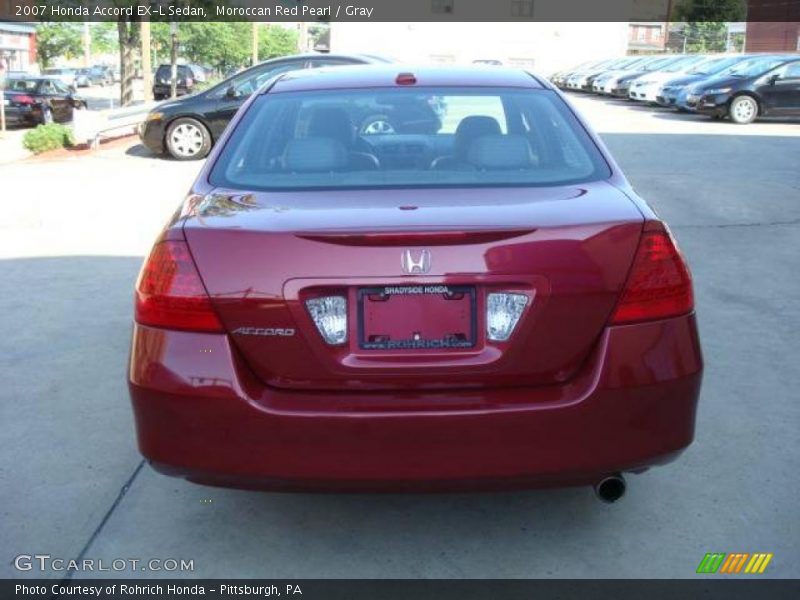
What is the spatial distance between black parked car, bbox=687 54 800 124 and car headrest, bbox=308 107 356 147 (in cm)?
1840

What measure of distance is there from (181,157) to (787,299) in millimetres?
10259

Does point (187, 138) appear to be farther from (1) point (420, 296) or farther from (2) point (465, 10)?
(2) point (465, 10)

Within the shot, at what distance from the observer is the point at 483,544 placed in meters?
3.22

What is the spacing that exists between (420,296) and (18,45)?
60806 millimetres

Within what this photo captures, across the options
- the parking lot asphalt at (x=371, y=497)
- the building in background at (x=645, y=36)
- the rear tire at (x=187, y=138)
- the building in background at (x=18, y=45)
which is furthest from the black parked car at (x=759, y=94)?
the building in background at (x=645, y=36)

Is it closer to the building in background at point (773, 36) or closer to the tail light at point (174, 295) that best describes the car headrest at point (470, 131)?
the tail light at point (174, 295)

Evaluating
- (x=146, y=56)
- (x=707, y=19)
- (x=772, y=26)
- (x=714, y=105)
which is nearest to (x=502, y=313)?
(x=714, y=105)

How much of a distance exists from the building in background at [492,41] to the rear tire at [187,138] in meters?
41.9

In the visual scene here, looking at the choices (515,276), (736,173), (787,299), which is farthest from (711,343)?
(736,173)

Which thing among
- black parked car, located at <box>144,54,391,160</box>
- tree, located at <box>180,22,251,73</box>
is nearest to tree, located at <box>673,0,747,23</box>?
tree, located at <box>180,22,251,73</box>

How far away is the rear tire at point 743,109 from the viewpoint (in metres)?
20.1

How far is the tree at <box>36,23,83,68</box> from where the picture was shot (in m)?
67.3

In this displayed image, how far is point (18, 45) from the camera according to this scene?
185 ft
